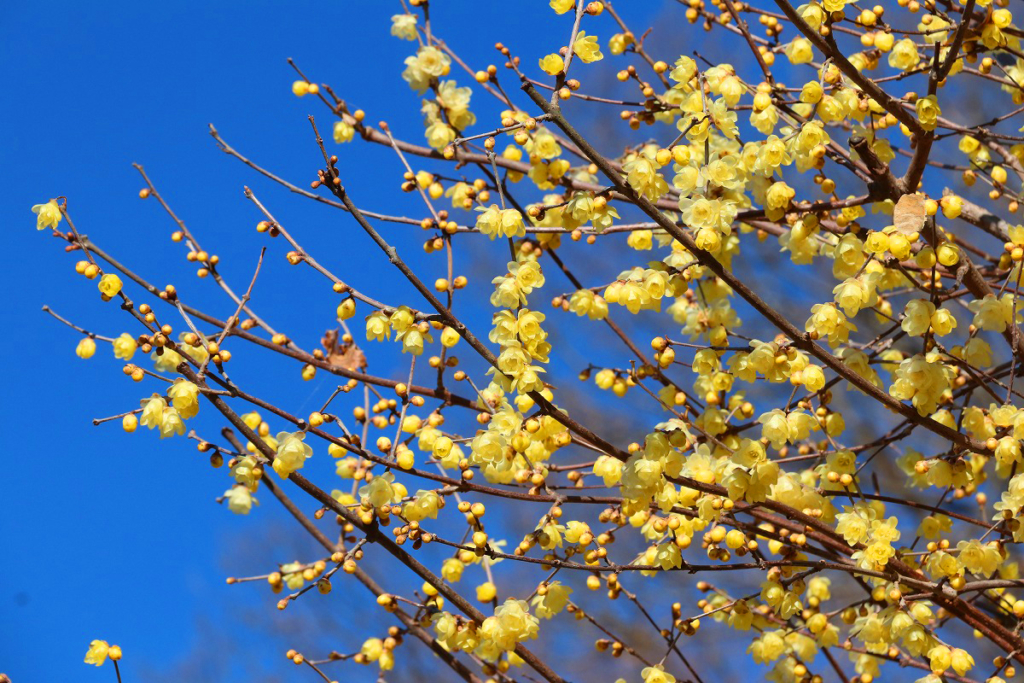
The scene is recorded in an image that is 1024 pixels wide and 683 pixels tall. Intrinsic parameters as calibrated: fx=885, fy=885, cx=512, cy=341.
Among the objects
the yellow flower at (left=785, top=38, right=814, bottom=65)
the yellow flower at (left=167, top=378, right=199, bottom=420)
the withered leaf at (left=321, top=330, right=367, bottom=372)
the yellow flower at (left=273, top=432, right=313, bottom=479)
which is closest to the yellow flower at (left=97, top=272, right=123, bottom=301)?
the yellow flower at (left=167, top=378, right=199, bottom=420)

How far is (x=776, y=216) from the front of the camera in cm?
277

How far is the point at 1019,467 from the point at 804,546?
0.68 meters

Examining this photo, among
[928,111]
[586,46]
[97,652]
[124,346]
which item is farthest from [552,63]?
[97,652]

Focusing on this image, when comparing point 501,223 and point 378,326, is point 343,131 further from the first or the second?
point 501,223

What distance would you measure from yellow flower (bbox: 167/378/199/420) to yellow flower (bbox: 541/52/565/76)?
4.05 feet

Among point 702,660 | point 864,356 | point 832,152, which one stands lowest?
point 864,356

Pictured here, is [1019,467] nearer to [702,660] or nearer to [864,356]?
[864,356]

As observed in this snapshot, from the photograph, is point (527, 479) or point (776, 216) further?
point (776, 216)

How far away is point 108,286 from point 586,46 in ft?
4.72

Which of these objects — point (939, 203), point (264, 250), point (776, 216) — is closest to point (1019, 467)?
point (939, 203)

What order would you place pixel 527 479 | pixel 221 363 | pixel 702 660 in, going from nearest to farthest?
pixel 221 363, pixel 527 479, pixel 702 660

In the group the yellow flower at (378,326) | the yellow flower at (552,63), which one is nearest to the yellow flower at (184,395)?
the yellow flower at (378,326)

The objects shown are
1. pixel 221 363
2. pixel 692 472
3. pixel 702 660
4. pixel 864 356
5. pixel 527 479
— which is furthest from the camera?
pixel 702 660

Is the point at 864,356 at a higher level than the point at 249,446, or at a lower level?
lower
